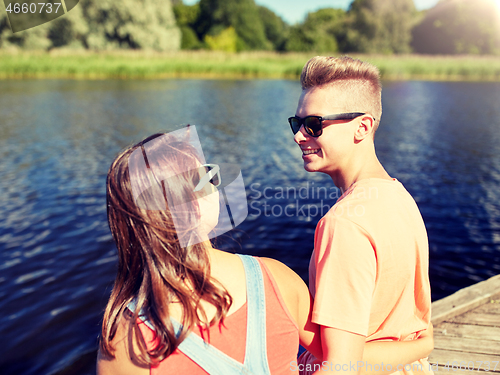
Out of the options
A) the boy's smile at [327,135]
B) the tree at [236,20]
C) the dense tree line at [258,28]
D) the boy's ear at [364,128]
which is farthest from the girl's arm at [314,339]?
the tree at [236,20]

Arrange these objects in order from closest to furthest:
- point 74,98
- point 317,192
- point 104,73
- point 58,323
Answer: point 58,323 < point 317,192 < point 74,98 < point 104,73

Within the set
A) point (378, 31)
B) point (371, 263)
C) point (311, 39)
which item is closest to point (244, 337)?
point (371, 263)

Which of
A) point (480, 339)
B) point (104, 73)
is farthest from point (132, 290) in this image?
point (104, 73)

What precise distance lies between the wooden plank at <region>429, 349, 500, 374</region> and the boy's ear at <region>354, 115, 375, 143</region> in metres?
1.80

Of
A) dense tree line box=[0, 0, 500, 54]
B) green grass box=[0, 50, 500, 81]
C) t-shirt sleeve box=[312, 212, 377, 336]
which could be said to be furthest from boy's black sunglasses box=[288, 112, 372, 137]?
dense tree line box=[0, 0, 500, 54]

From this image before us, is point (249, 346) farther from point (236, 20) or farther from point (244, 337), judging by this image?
point (236, 20)

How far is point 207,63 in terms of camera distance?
100 ft

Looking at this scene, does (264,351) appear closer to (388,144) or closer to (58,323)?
(58,323)

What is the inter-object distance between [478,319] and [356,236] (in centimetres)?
247

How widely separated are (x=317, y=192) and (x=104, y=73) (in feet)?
82.3

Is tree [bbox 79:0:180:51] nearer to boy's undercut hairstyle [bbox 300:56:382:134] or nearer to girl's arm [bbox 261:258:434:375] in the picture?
boy's undercut hairstyle [bbox 300:56:382:134]

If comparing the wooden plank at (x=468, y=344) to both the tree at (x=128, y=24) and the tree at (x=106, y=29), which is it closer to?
the tree at (x=106, y=29)

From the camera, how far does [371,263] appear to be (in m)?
1.25

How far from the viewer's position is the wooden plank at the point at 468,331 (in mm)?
2752
